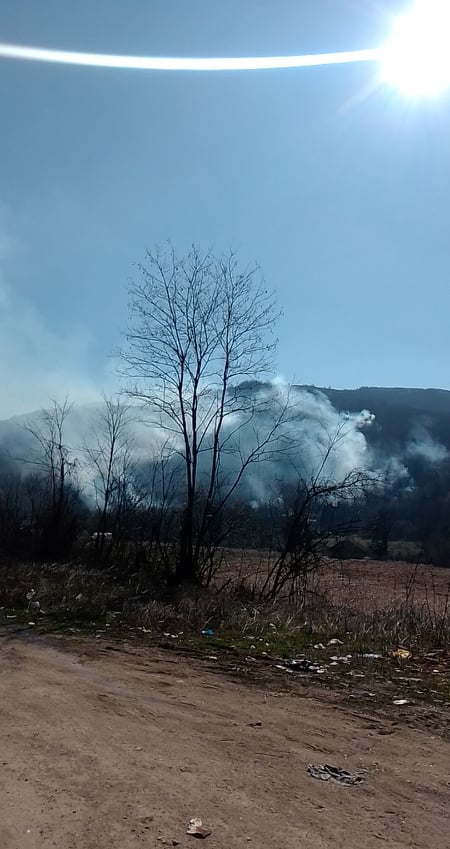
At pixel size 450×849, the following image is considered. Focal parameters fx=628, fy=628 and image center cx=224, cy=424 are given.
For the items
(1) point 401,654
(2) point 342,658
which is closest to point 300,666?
(2) point 342,658

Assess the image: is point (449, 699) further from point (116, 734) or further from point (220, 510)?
point (220, 510)

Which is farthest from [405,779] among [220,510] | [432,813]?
[220,510]

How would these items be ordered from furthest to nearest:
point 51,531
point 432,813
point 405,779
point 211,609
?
point 51,531
point 211,609
point 405,779
point 432,813

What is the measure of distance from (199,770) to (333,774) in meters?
0.79

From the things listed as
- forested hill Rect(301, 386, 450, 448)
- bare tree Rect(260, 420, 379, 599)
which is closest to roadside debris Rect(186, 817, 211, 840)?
bare tree Rect(260, 420, 379, 599)

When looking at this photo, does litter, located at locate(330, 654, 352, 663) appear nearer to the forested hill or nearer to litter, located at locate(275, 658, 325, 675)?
litter, located at locate(275, 658, 325, 675)

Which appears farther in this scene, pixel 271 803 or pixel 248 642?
pixel 248 642

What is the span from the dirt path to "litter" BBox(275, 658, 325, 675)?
925mm

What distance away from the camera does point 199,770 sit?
3.70m

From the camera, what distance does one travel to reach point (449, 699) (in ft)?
17.5

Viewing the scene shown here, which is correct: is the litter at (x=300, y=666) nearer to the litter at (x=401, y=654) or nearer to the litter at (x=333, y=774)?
the litter at (x=401, y=654)

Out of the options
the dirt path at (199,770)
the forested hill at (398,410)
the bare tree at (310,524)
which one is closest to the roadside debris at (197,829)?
the dirt path at (199,770)

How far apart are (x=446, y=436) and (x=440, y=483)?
18693mm

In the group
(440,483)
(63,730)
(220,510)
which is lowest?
(63,730)
